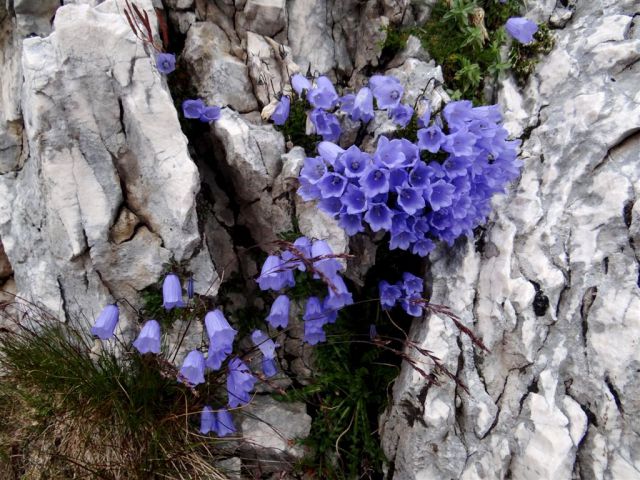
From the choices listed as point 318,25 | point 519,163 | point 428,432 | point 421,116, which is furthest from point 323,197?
point 318,25

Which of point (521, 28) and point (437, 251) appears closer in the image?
point (437, 251)

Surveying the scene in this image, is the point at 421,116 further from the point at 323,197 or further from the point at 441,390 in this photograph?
the point at 441,390

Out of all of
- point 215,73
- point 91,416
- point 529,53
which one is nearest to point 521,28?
point 529,53

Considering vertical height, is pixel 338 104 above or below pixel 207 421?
above

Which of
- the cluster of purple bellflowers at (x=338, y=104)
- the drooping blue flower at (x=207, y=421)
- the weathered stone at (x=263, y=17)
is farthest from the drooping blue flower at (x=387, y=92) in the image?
the drooping blue flower at (x=207, y=421)

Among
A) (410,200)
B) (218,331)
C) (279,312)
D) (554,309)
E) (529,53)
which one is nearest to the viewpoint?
(554,309)

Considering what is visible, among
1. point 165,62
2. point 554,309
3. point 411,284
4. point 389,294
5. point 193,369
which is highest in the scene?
point 165,62

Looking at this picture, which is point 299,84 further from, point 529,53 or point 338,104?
point 529,53
